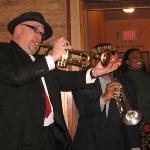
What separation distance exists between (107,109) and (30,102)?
120cm

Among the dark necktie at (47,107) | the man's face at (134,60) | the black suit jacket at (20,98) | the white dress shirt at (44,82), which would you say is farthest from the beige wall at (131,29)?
the black suit jacket at (20,98)

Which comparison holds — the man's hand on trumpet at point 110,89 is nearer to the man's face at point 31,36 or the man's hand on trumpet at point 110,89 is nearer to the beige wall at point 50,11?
the man's face at point 31,36

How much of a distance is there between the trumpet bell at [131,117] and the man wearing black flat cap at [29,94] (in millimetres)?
876

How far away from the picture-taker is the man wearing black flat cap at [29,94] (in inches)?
112

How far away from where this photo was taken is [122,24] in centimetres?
1123

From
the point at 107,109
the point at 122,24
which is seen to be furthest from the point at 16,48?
the point at 122,24

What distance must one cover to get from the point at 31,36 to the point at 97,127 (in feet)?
3.90

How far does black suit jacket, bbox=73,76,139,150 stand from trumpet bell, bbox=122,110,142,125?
67 mm

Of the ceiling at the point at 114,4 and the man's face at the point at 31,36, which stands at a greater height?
the ceiling at the point at 114,4

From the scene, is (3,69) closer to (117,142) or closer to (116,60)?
(116,60)

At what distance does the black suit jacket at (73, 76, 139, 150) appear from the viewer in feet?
12.6

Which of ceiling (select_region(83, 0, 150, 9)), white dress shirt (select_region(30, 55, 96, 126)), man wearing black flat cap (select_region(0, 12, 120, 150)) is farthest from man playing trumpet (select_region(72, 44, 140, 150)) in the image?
ceiling (select_region(83, 0, 150, 9))

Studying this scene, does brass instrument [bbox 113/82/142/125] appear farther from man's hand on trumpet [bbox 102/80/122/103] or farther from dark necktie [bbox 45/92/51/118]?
dark necktie [bbox 45/92/51/118]

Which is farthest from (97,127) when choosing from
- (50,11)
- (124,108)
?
(50,11)
